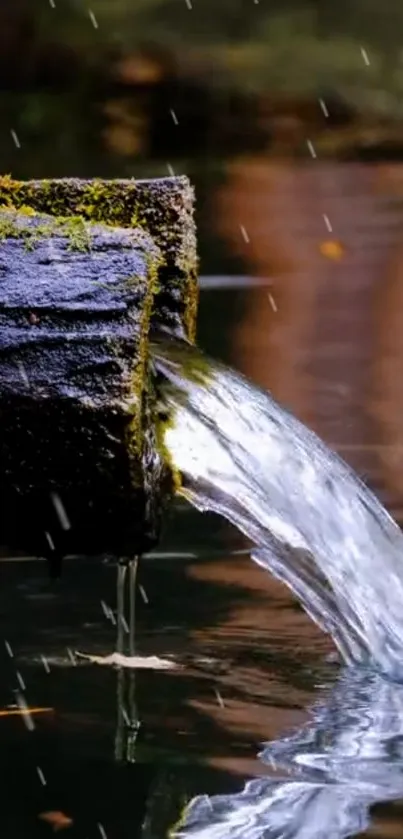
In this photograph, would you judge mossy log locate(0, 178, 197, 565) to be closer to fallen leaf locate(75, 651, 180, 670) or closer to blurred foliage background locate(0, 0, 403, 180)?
fallen leaf locate(75, 651, 180, 670)

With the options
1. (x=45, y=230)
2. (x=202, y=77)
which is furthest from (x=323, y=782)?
(x=202, y=77)

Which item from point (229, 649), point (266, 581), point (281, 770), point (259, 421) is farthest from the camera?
point (266, 581)

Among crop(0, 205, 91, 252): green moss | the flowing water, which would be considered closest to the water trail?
the flowing water

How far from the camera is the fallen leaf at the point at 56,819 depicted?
214 cm

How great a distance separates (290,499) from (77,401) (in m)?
0.58

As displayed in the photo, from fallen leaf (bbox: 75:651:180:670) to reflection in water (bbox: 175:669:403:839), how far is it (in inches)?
15.2

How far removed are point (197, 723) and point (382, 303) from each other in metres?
7.06

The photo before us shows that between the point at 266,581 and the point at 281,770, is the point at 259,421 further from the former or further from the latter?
the point at 266,581

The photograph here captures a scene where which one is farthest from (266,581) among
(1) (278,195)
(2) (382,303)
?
(1) (278,195)

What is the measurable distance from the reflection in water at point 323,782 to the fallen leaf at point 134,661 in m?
0.38

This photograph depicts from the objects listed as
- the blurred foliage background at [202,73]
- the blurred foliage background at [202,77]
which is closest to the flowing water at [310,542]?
the blurred foliage background at [202,77]

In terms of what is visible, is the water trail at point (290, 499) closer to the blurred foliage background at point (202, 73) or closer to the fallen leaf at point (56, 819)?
the fallen leaf at point (56, 819)

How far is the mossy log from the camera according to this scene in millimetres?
2426

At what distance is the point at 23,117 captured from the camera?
48.9ft
